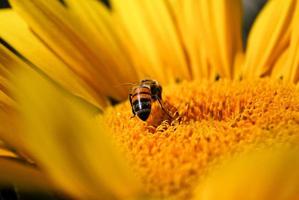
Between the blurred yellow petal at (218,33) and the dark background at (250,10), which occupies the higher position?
the dark background at (250,10)

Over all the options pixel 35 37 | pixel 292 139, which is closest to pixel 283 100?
pixel 292 139

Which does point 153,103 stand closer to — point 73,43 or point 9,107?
point 73,43

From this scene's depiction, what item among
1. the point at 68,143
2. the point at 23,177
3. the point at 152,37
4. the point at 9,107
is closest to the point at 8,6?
the point at 152,37

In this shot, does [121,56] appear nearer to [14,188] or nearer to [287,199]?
[14,188]

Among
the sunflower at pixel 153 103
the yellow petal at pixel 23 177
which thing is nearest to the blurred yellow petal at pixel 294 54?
the sunflower at pixel 153 103

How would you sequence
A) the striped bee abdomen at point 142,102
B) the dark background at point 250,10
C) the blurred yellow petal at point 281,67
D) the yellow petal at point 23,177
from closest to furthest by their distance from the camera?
the yellow petal at point 23,177 → the striped bee abdomen at point 142,102 → the blurred yellow petal at point 281,67 → the dark background at point 250,10

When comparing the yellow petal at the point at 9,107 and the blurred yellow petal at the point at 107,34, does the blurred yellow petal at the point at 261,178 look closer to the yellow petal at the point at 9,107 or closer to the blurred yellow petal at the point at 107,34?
the yellow petal at the point at 9,107

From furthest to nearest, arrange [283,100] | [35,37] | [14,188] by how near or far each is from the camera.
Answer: [35,37]
[283,100]
[14,188]

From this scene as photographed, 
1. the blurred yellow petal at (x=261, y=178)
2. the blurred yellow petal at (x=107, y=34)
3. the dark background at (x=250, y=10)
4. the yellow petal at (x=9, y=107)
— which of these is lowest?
the blurred yellow petal at (x=261, y=178)

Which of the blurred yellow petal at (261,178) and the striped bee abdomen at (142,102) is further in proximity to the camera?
the striped bee abdomen at (142,102)
